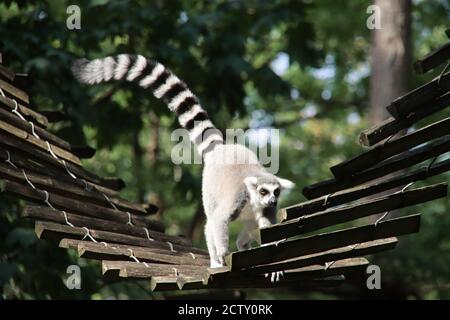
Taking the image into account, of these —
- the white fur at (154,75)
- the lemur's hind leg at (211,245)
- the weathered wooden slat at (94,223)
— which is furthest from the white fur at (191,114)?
the lemur's hind leg at (211,245)

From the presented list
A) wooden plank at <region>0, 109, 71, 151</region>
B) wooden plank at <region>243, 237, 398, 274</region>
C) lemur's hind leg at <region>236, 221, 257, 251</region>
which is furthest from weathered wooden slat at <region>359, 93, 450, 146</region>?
wooden plank at <region>0, 109, 71, 151</region>

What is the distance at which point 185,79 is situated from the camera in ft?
28.5

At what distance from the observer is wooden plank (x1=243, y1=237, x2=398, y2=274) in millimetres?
3850

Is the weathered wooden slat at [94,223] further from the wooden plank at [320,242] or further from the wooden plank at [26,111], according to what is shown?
the wooden plank at [320,242]

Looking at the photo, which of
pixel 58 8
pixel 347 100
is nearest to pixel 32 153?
pixel 58 8

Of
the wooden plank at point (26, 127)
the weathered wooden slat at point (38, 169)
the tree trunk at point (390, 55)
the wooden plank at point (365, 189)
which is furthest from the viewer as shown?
the tree trunk at point (390, 55)

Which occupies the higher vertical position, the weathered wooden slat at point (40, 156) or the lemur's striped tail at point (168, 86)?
the lemur's striped tail at point (168, 86)

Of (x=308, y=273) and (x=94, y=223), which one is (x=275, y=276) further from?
(x=94, y=223)

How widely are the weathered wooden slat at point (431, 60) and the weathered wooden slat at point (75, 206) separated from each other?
2.33 m

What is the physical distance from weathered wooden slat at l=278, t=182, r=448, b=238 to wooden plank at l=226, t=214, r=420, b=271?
0.25ft

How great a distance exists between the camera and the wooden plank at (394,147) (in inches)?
145

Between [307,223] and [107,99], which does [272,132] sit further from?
[307,223]

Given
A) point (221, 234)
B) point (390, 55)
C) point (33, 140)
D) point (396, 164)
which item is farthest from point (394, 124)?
point (390, 55)

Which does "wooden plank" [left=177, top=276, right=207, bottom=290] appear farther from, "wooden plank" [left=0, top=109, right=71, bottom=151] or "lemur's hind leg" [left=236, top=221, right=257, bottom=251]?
"wooden plank" [left=0, top=109, right=71, bottom=151]
